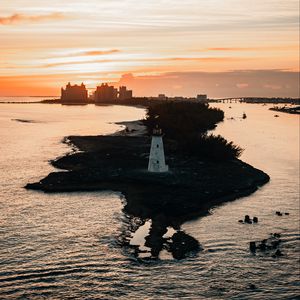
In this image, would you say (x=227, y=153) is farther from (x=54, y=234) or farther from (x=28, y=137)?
(x=28, y=137)

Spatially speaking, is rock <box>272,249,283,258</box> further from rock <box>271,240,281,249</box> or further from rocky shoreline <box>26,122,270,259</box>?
rocky shoreline <box>26,122,270,259</box>

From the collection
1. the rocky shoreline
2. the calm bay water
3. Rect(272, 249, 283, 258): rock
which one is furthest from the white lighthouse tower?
Rect(272, 249, 283, 258): rock

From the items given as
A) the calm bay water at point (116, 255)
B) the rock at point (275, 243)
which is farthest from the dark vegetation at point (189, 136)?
the rock at point (275, 243)

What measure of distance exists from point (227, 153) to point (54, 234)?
34.3 m

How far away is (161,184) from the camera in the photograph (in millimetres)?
45500

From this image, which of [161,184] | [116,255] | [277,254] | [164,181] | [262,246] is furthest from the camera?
[164,181]

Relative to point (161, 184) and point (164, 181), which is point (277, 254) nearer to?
point (161, 184)

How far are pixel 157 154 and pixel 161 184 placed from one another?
16.7ft

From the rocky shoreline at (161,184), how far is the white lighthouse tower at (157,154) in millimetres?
911

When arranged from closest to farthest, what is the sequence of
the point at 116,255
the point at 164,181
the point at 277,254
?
the point at 116,255 < the point at 277,254 < the point at 164,181

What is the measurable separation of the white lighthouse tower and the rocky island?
99 cm

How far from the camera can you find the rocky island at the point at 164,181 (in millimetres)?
34094

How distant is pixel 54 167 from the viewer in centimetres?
5694

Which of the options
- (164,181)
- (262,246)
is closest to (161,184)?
(164,181)
